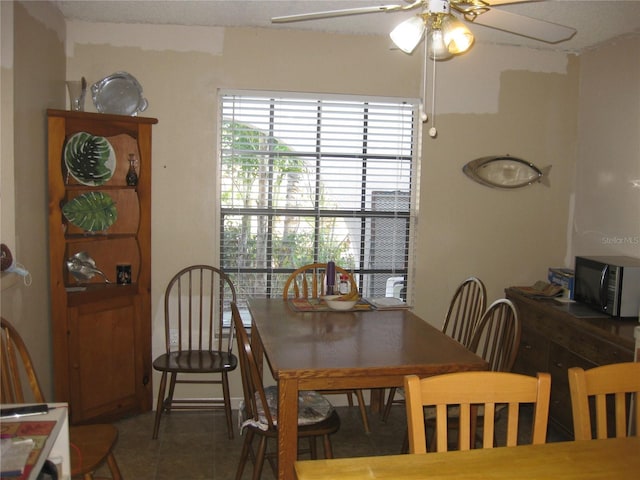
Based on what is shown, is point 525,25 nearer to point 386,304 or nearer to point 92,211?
point 386,304

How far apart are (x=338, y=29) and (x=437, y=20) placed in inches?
67.5

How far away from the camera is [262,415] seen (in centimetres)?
250

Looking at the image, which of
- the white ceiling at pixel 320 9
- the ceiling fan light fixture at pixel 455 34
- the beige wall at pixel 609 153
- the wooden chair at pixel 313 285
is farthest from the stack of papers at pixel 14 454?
the beige wall at pixel 609 153

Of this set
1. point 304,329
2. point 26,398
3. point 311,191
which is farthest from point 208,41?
point 26,398

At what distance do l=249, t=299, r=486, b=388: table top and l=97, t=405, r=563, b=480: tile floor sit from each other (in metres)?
0.74

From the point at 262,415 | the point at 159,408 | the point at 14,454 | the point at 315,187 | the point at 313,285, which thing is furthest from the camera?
the point at 315,187

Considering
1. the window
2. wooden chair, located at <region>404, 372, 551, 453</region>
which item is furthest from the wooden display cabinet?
wooden chair, located at <region>404, 372, 551, 453</region>

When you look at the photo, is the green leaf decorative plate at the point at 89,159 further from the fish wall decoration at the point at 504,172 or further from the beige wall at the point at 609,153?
the beige wall at the point at 609,153

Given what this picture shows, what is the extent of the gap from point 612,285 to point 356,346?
1.52m

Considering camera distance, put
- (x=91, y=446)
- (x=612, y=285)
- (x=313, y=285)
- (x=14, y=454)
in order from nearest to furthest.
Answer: (x=14, y=454) → (x=91, y=446) → (x=612, y=285) → (x=313, y=285)

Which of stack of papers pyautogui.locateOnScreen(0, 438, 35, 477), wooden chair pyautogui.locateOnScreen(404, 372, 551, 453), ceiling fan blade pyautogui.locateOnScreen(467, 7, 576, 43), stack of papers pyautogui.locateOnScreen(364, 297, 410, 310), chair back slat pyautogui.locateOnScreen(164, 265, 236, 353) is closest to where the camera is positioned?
stack of papers pyautogui.locateOnScreen(0, 438, 35, 477)

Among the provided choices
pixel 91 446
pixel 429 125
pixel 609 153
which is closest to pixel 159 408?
pixel 91 446

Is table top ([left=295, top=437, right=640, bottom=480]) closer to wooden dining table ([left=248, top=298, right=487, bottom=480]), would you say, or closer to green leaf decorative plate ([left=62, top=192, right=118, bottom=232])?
wooden dining table ([left=248, top=298, right=487, bottom=480])

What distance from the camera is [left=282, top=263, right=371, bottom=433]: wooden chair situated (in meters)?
3.43
